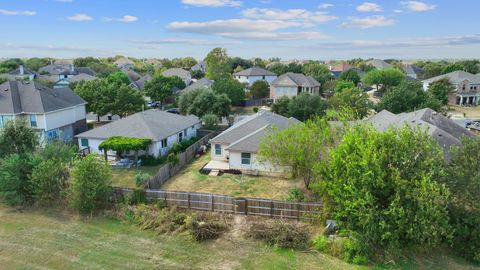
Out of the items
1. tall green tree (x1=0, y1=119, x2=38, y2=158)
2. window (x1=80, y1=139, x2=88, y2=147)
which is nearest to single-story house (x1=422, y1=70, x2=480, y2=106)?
window (x1=80, y1=139, x2=88, y2=147)

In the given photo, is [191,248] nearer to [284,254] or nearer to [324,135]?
[284,254]

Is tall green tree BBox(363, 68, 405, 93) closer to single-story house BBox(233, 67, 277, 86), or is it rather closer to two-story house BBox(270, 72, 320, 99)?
two-story house BBox(270, 72, 320, 99)

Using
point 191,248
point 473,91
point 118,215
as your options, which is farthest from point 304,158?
point 473,91

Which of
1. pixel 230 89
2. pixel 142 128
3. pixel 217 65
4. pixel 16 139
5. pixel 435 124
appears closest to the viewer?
pixel 16 139

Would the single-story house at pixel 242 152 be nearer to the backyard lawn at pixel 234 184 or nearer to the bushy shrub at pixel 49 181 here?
the backyard lawn at pixel 234 184

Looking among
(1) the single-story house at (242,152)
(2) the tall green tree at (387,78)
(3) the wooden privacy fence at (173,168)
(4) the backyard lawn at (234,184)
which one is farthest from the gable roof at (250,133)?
(2) the tall green tree at (387,78)

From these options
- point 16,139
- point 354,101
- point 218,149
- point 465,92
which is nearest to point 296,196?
point 218,149

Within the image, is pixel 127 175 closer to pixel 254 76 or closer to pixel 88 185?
pixel 88 185
